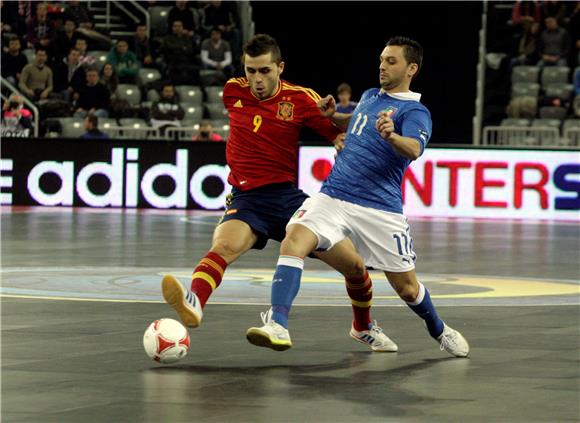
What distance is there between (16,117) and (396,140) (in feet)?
64.9

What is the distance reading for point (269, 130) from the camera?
10242 millimetres

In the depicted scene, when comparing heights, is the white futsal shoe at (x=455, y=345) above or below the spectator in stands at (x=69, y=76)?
below

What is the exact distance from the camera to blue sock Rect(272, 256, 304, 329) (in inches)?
359

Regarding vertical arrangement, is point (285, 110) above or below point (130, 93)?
above

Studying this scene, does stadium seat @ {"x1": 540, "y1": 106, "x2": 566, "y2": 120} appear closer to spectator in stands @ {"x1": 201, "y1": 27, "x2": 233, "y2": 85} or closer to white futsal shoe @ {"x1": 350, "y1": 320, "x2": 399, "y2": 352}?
spectator in stands @ {"x1": 201, "y1": 27, "x2": 233, "y2": 85}

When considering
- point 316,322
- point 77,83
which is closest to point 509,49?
point 77,83

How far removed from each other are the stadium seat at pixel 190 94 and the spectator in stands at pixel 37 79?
261 centimetres

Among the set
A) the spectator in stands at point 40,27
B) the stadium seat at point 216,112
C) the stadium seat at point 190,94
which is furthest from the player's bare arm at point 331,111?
the spectator in stands at point 40,27

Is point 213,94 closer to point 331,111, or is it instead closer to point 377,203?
point 331,111

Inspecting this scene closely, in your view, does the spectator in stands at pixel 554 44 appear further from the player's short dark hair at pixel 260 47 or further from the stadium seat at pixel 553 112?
the player's short dark hair at pixel 260 47

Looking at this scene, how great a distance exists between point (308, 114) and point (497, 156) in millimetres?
15933

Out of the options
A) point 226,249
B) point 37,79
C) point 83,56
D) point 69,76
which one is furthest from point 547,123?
point 226,249

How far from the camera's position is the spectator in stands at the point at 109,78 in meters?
29.7

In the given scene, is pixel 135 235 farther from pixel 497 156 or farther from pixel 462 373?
pixel 462 373
